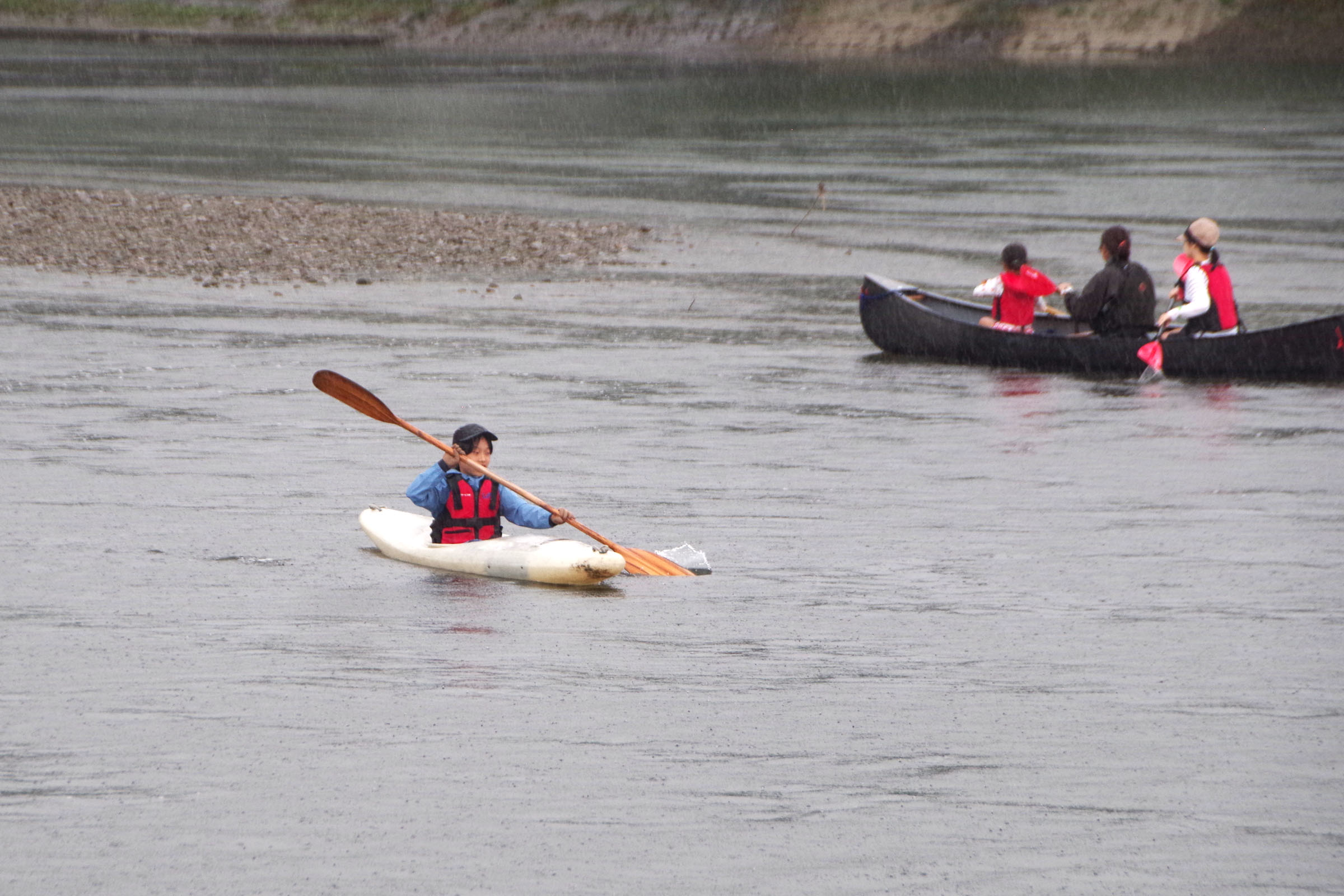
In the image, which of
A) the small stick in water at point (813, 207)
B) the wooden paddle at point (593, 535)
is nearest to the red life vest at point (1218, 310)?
the wooden paddle at point (593, 535)

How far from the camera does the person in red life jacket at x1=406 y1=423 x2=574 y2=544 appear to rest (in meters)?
11.7

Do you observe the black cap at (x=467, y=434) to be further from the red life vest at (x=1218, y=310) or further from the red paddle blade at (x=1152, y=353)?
the red life vest at (x=1218, y=310)

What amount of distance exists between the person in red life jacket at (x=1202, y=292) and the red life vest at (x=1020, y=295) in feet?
3.93

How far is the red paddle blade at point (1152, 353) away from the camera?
18.4 m

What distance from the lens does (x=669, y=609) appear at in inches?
435

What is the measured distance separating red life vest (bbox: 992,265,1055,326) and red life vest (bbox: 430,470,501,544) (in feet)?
27.1

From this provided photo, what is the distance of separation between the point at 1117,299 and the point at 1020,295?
38.1 inches

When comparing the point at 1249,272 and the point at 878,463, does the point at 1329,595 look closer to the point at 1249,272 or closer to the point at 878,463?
the point at 878,463

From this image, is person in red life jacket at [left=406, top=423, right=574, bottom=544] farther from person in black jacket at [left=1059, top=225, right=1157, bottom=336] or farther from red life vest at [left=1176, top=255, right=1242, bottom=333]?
red life vest at [left=1176, top=255, right=1242, bottom=333]

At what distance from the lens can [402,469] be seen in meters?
14.6

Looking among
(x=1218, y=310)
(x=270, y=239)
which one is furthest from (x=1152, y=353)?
(x=270, y=239)

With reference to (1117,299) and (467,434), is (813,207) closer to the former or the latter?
(1117,299)

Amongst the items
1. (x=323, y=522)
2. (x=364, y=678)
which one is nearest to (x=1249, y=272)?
(x=323, y=522)

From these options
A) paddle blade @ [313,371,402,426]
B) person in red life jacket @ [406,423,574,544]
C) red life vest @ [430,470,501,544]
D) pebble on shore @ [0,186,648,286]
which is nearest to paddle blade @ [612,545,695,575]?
person in red life jacket @ [406,423,574,544]
